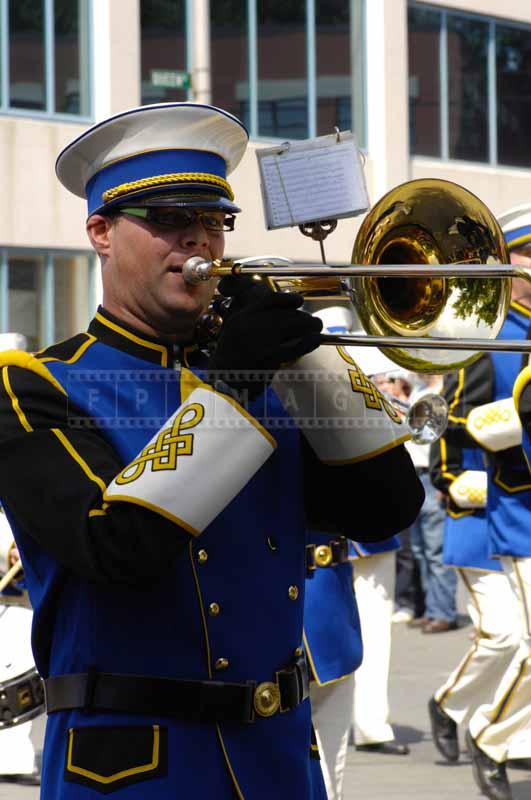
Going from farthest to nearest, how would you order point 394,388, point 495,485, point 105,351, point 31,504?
point 394,388 < point 495,485 < point 105,351 < point 31,504

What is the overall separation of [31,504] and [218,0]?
55.0ft

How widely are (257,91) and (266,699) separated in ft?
55.5

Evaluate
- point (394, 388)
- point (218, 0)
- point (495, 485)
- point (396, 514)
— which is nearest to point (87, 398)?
point (396, 514)

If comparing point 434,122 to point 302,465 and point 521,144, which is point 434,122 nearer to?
point 521,144

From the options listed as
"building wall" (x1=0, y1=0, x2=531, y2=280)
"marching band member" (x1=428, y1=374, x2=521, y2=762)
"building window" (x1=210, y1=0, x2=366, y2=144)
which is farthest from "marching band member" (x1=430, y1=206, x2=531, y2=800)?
"building window" (x1=210, y1=0, x2=366, y2=144)

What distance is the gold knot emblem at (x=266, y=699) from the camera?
2.77 metres

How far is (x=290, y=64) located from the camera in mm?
19609

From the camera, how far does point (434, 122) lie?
2100 cm

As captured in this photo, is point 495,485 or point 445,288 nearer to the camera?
point 445,288

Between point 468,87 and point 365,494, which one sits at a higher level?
point 468,87

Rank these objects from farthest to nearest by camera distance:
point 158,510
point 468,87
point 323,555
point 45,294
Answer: point 468,87, point 45,294, point 323,555, point 158,510

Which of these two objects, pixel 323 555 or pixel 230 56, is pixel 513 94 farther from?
pixel 323 555

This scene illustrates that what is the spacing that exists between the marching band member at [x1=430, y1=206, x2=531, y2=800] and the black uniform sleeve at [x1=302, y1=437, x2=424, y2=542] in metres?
3.22

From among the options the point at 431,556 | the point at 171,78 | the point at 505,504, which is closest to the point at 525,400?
the point at 505,504
